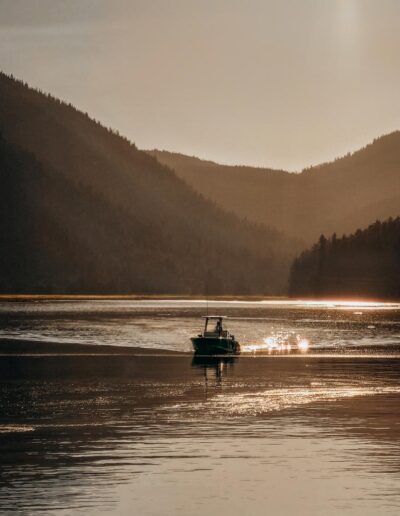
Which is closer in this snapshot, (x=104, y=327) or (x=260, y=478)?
(x=260, y=478)

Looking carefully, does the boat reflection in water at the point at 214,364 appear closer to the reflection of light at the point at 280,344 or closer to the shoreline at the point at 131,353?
the shoreline at the point at 131,353

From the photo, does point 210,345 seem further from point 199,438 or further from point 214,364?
point 199,438

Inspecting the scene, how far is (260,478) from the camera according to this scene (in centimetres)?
4503

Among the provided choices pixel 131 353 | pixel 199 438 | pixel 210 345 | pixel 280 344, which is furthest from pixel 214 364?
pixel 199 438

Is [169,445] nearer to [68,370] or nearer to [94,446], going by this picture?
[94,446]

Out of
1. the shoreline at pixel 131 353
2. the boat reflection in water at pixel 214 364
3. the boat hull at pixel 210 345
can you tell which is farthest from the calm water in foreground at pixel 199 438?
the shoreline at pixel 131 353

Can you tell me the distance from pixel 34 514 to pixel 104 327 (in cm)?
15840

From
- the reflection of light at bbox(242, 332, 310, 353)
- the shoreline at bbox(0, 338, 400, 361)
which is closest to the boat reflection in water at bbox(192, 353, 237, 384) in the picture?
the shoreline at bbox(0, 338, 400, 361)

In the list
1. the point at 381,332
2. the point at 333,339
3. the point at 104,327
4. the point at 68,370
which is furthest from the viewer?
the point at 104,327

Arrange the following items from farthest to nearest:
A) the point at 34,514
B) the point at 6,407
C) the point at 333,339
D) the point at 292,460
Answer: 1. the point at 333,339
2. the point at 6,407
3. the point at 292,460
4. the point at 34,514

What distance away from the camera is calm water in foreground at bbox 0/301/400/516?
4116cm

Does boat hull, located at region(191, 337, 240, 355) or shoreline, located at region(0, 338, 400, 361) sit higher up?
boat hull, located at region(191, 337, 240, 355)

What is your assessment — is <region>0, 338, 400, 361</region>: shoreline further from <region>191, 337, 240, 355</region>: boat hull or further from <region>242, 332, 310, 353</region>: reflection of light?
<region>242, 332, 310, 353</region>: reflection of light

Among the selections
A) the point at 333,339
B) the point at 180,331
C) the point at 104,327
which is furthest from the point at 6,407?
the point at 104,327
